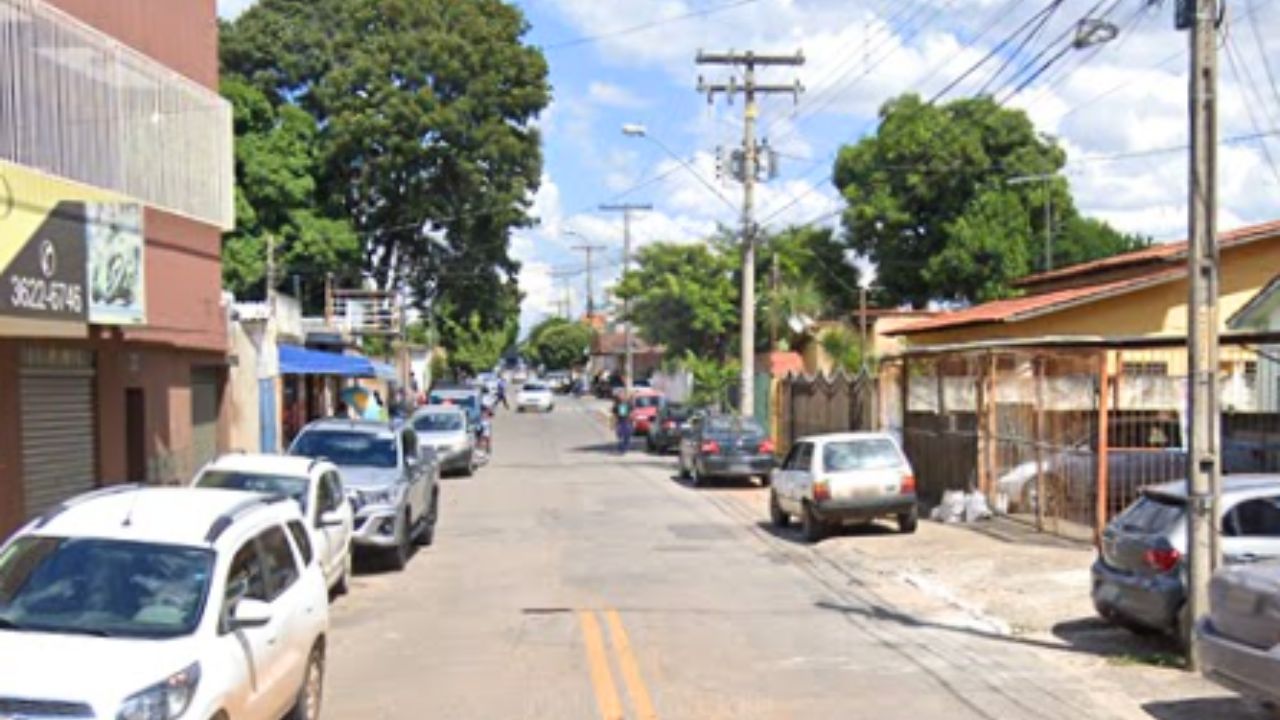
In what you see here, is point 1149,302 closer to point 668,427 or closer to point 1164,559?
point 668,427

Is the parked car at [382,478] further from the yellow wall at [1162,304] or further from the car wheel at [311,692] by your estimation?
the yellow wall at [1162,304]

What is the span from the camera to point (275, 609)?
7.87 metres

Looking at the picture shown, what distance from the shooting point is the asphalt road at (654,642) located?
9.59 meters

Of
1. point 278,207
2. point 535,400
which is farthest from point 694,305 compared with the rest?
point 535,400

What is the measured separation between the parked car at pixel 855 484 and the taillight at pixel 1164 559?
9030 mm

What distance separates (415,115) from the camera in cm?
5103

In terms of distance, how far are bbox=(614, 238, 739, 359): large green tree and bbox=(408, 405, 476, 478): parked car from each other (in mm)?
24197

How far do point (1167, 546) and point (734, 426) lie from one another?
21.1m

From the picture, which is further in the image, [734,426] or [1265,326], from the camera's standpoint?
[734,426]

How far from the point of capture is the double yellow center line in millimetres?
9375

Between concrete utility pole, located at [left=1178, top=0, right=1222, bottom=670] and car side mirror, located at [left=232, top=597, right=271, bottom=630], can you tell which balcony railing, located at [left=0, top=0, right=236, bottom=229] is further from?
concrete utility pole, located at [left=1178, top=0, right=1222, bottom=670]

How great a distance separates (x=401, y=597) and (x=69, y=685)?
30.1ft

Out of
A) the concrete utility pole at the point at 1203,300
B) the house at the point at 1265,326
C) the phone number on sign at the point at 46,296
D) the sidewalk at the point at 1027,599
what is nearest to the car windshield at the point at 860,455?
the sidewalk at the point at 1027,599

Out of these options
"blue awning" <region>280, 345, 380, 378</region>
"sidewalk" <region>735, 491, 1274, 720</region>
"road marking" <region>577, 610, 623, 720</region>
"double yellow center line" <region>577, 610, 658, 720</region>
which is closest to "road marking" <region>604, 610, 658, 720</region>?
"double yellow center line" <region>577, 610, 658, 720</region>
